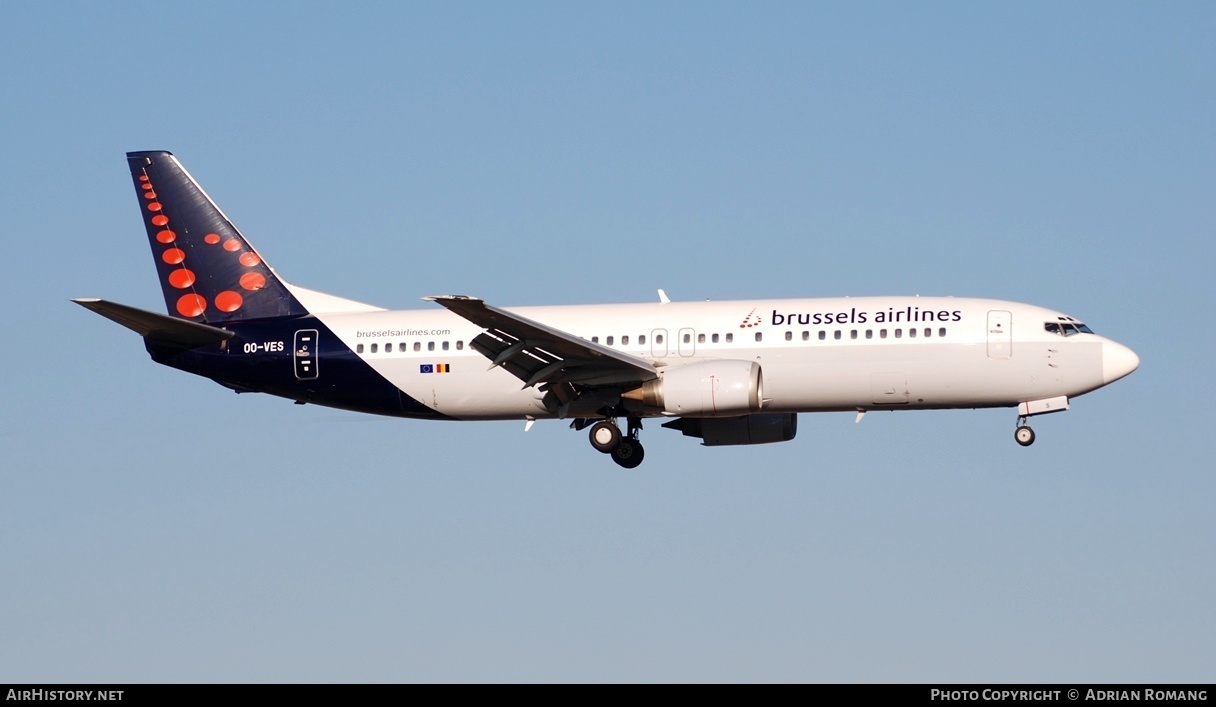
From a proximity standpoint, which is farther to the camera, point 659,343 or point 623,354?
point 659,343

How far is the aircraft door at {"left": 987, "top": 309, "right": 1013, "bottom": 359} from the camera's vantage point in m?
47.2

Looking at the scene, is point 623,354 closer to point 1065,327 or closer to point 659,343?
point 659,343

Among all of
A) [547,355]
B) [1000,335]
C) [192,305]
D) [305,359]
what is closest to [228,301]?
[192,305]

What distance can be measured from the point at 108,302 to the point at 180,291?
6.56 meters

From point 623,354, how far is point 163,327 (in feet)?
43.0

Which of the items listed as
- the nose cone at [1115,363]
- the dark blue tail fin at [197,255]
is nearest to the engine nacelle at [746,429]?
the nose cone at [1115,363]

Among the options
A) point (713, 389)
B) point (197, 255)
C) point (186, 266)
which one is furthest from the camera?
point (197, 255)

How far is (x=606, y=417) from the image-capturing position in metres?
49.9

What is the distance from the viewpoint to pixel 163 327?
50.4 meters

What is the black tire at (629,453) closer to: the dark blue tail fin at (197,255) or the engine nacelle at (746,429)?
the engine nacelle at (746,429)
